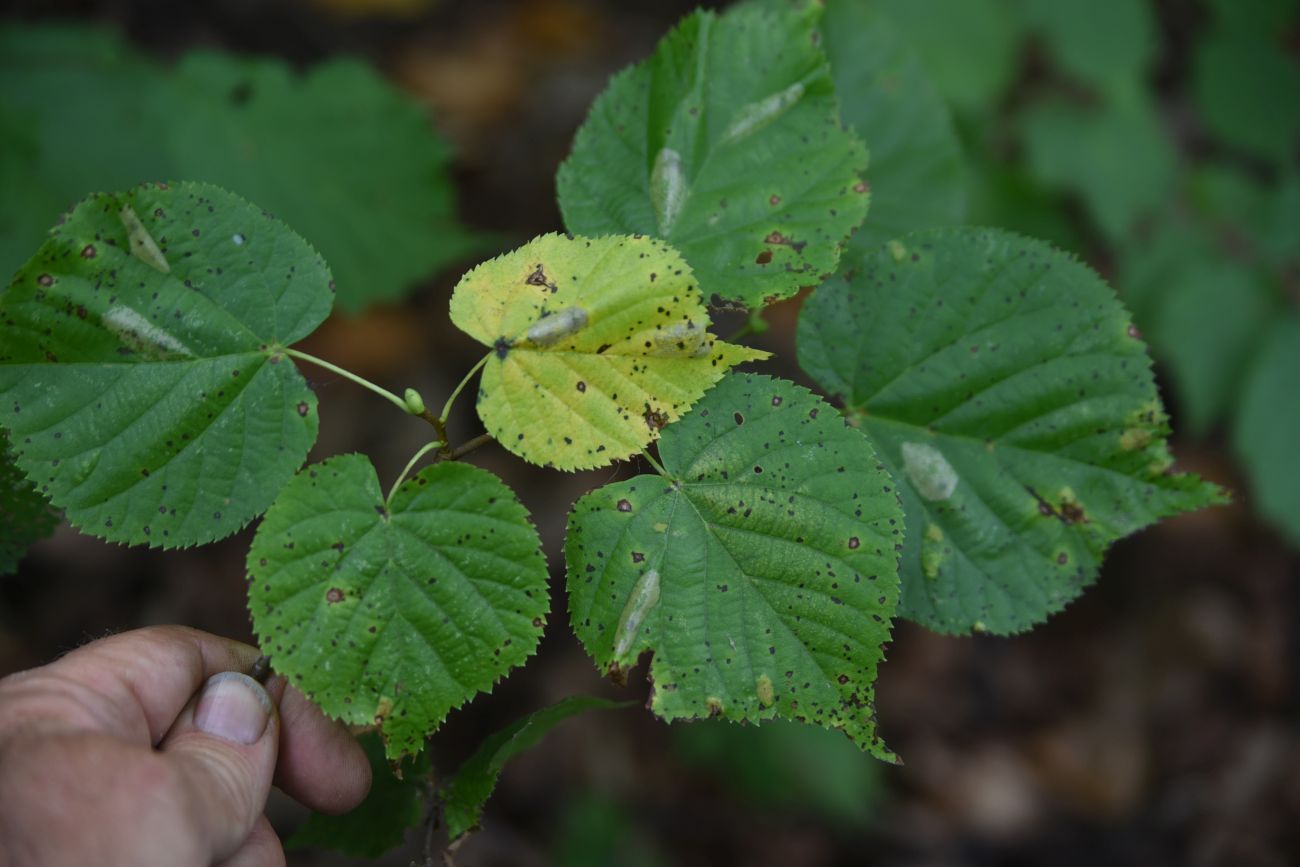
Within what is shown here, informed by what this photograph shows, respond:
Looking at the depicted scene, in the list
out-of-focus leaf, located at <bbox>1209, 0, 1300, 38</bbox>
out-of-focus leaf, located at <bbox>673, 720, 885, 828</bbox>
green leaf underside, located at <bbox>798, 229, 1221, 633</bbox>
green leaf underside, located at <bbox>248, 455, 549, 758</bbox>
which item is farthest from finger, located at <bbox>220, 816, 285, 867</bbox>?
out-of-focus leaf, located at <bbox>1209, 0, 1300, 38</bbox>

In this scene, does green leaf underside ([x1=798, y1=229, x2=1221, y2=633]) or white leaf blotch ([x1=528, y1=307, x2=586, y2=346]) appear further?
A: green leaf underside ([x1=798, y1=229, x2=1221, y2=633])

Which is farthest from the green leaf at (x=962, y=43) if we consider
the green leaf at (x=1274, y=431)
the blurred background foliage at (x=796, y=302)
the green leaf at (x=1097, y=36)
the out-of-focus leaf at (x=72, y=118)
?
the out-of-focus leaf at (x=72, y=118)

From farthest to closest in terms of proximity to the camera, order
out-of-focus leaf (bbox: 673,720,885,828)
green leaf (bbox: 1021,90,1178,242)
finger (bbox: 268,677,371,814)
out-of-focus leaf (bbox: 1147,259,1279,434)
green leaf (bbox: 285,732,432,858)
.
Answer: out-of-focus leaf (bbox: 673,720,885,828) < green leaf (bbox: 1021,90,1178,242) < out-of-focus leaf (bbox: 1147,259,1279,434) < green leaf (bbox: 285,732,432,858) < finger (bbox: 268,677,371,814)

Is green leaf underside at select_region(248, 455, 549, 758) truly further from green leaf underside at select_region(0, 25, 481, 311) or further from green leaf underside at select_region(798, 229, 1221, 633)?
green leaf underside at select_region(0, 25, 481, 311)

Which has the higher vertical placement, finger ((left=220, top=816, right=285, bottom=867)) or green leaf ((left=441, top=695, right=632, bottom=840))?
green leaf ((left=441, top=695, right=632, bottom=840))

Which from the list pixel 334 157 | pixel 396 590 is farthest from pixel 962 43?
pixel 396 590

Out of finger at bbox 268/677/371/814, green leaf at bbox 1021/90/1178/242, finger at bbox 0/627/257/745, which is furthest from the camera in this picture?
green leaf at bbox 1021/90/1178/242

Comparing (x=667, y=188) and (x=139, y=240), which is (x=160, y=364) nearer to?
(x=139, y=240)
